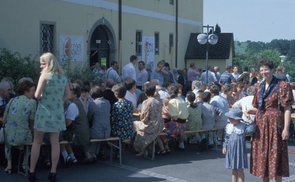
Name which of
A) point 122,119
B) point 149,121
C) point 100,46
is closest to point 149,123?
point 149,121

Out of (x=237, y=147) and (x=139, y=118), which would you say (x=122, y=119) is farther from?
(x=237, y=147)

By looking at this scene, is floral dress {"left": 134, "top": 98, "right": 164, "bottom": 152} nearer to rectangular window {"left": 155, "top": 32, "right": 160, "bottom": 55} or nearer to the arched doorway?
the arched doorway

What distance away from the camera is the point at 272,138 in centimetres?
718

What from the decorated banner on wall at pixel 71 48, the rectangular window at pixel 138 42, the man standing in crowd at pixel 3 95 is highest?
the rectangular window at pixel 138 42

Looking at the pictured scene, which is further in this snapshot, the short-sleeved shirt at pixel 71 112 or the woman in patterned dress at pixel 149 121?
the woman in patterned dress at pixel 149 121

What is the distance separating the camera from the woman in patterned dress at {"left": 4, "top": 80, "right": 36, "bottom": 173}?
831 cm

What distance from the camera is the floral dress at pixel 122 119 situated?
9.77m

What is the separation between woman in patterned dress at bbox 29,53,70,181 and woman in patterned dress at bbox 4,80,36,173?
46 centimetres

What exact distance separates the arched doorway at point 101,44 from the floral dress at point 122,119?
10951 millimetres

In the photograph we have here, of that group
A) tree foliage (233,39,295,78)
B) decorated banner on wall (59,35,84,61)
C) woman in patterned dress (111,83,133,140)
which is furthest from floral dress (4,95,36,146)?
tree foliage (233,39,295,78)

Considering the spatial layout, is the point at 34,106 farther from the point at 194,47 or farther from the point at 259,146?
the point at 194,47

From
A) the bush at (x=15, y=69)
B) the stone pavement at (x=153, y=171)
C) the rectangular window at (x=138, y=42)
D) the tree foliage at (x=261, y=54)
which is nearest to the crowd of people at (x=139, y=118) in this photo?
the stone pavement at (x=153, y=171)

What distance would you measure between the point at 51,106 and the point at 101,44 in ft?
46.2

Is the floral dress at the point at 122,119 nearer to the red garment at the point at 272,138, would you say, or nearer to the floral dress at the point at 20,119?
the floral dress at the point at 20,119
